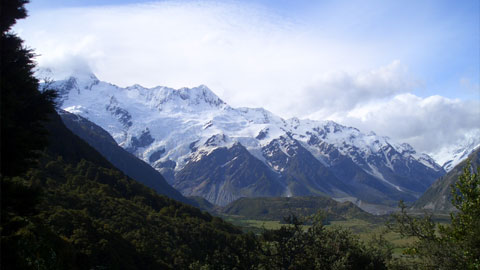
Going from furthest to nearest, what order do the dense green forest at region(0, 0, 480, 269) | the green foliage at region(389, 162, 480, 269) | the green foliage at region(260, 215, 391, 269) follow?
the green foliage at region(260, 215, 391, 269)
the green foliage at region(389, 162, 480, 269)
the dense green forest at region(0, 0, 480, 269)

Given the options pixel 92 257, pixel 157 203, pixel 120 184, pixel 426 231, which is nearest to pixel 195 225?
pixel 157 203

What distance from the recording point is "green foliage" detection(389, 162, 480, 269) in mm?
32938

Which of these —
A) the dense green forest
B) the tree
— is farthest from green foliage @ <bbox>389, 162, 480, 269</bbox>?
the tree

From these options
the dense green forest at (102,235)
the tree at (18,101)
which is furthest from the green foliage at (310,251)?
the tree at (18,101)

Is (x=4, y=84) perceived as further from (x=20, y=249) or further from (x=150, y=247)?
(x=150, y=247)

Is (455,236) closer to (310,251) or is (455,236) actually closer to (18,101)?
(310,251)

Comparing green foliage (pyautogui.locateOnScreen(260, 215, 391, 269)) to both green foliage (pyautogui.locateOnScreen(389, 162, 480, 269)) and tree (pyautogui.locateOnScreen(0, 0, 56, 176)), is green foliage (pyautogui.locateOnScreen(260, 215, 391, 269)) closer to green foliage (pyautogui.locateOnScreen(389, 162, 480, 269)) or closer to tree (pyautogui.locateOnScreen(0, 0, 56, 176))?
green foliage (pyautogui.locateOnScreen(389, 162, 480, 269))

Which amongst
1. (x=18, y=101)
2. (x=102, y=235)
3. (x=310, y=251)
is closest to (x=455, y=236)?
(x=310, y=251)

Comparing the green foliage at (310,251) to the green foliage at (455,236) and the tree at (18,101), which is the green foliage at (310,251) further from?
the tree at (18,101)

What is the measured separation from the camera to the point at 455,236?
120ft

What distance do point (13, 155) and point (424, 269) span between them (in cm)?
3742

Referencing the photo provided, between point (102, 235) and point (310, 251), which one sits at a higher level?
point (310, 251)

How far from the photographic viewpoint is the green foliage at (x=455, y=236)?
1297 inches

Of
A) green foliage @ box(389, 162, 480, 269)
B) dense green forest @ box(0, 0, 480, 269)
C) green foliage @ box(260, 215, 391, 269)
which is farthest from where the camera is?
green foliage @ box(260, 215, 391, 269)
